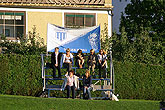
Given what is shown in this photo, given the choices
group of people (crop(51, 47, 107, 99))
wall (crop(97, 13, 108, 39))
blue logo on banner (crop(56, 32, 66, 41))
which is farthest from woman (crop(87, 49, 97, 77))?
wall (crop(97, 13, 108, 39))

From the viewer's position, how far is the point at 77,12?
3056 centimetres

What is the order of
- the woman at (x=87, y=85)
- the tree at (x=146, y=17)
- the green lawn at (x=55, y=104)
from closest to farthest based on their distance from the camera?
the green lawn at (x=55, y=104)
the woman at (x=87, y=85)
the tree at (x=146, y=17)

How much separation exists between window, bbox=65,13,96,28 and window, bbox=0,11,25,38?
278cm

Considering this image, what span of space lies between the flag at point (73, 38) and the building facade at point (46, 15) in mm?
5079

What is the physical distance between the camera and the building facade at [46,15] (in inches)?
1183

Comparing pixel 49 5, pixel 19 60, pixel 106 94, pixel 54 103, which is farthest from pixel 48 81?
pixel 49 5

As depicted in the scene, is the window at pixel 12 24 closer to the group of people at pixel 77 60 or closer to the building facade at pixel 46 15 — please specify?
the building facade at pixel 46 15

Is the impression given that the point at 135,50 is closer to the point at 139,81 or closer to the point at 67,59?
the point at 139,81

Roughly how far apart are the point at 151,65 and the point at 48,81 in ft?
18.8

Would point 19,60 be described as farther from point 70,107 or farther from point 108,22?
point 108,22

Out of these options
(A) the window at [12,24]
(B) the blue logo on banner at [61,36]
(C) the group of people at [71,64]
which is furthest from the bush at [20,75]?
(A) the window at [12,24]

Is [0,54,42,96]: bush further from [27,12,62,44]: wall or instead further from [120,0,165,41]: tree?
[120,0,165,41]: tree

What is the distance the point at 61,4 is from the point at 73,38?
6.54 meters

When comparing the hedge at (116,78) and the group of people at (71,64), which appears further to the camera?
the hedge at (116,78)
